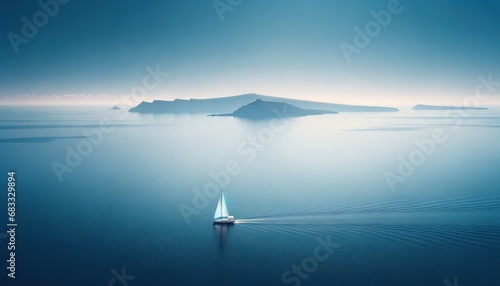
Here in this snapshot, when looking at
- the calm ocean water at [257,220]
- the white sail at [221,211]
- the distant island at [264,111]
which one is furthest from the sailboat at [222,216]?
the distant island at [264,111]

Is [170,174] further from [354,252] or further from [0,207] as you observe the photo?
[354,252]

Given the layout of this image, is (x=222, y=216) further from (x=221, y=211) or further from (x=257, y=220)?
(x=257, y=220)

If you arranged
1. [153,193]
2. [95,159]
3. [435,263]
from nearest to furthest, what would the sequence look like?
[435,263] < [153,193] < [95,159]

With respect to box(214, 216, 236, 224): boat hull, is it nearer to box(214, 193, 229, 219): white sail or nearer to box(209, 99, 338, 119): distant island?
box(214, 193, 229, 219): white sail

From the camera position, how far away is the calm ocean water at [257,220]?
481 cm

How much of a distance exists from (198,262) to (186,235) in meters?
0.85

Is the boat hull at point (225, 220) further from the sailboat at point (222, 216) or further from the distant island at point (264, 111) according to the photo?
A: the distant island at point (264, 111)

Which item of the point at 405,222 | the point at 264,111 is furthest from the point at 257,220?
the point at 264,111

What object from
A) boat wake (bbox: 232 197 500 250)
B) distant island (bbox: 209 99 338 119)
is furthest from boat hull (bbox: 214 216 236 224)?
distant island (bbox: 209 99 338 119)

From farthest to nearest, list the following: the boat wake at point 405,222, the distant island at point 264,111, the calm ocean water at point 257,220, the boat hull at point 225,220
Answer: the distant island at point 264,111 → the boat hull at point 225,220 → the boat wake at point 405,222 → the calm ocean water at point 257,220

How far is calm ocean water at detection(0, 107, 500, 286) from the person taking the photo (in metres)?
4.81

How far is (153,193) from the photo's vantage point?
8.03m

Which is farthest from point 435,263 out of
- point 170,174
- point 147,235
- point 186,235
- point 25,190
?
point 25,190

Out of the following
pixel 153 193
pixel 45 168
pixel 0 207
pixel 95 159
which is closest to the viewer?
pixel 0 207
